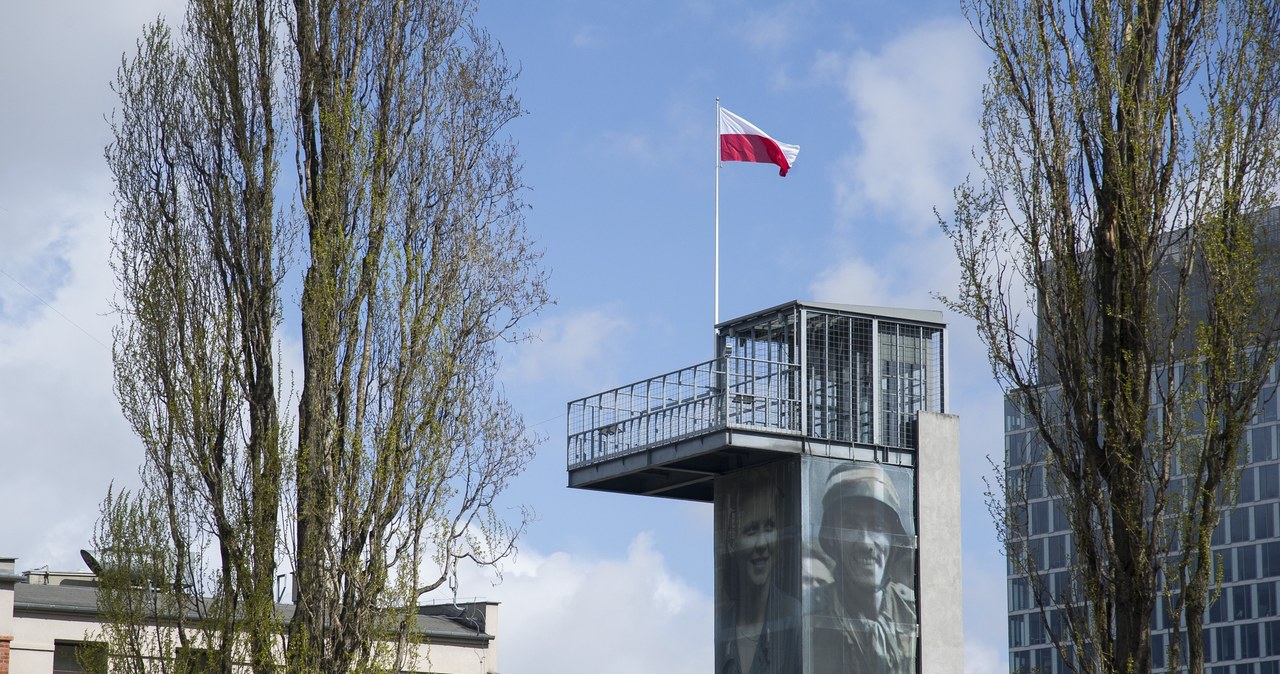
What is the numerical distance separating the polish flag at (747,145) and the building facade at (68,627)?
1296 centimetres

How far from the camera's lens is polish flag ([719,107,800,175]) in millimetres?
43656

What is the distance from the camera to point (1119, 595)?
1557 cm

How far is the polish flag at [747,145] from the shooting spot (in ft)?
143

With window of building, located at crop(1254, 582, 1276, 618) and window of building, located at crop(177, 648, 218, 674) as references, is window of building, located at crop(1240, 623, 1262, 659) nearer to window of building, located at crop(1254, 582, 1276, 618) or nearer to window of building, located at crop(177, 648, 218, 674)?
window of building, located at crop(1254, 582, 1276, 618)

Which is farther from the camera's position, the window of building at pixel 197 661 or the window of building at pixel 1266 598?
the window of building at pixel 1266 598

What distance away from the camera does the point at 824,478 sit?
41.9m

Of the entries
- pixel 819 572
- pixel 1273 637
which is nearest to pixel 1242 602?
pixel 1273 637

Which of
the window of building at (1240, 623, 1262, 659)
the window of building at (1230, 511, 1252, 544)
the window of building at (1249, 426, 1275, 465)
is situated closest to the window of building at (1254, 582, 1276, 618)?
the window of building at (1240, 623, 1262, 659)

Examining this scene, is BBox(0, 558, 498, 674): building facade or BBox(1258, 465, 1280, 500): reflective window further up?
BBox(1258, 465, 1280, 500): reflective window

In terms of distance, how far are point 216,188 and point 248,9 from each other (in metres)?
2.39

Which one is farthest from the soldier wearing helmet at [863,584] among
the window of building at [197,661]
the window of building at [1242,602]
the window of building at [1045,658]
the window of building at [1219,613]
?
the window of building at [1045,658]

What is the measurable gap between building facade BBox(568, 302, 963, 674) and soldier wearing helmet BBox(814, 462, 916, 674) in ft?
0.11

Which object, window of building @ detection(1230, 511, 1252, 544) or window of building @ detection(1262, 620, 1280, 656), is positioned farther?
window of building @ detection(1230, 511, 1252, 544)

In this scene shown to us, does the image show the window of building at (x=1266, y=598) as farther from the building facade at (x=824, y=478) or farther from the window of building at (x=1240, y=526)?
the building facade at (x=824, y=478)
